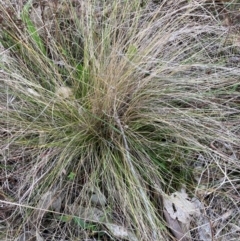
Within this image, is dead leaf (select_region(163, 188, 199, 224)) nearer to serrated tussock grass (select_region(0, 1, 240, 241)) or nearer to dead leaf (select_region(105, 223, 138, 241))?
serrated tussock grass (select_region(0, 1, 240, 241))

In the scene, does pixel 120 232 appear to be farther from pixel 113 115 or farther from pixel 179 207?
pixel 113 115

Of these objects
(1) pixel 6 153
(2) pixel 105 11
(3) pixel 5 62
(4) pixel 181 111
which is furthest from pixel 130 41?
(1) pixel 6 153

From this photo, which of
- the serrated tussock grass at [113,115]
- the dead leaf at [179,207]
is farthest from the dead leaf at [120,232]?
the dead leaf at [179,207]

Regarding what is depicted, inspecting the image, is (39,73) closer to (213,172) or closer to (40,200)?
(40,200)

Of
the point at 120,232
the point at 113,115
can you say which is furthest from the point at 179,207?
the point at 113,115

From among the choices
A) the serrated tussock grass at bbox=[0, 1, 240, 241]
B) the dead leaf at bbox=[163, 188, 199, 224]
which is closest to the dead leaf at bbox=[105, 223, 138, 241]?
the serrated tussock grass at bbox=[0, 1, 240, 241]

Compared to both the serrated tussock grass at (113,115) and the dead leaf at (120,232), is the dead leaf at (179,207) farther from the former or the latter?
the dead leaf at (120,232)

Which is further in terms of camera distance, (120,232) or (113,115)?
(113,115)

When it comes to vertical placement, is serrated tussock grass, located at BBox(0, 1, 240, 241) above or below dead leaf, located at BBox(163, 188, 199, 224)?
above

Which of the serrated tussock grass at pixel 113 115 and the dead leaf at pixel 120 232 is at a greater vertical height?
the serrated tussock grass at pixel 113 115
